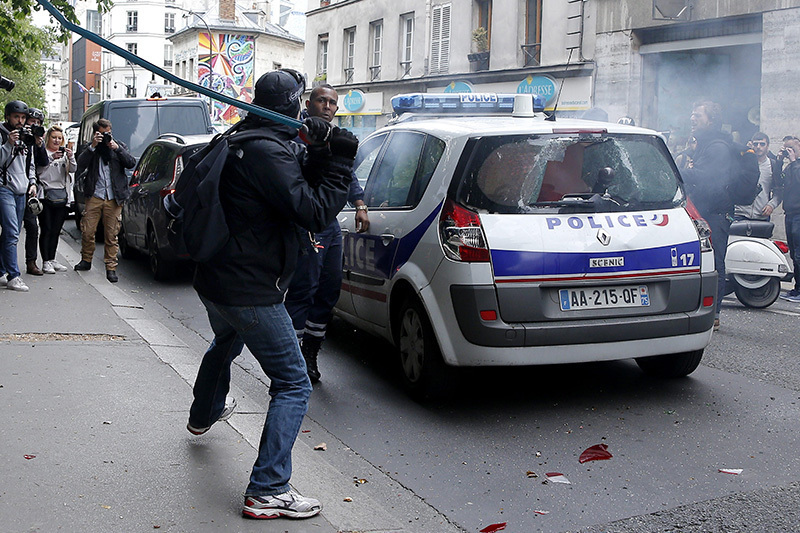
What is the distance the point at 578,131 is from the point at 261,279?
2550mm

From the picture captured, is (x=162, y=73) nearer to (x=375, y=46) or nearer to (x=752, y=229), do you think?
(x=752, y=229)

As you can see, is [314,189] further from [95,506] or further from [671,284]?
[671,284]

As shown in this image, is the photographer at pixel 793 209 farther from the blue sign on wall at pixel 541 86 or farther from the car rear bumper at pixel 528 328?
the blue sign on wall at pixel 541 86

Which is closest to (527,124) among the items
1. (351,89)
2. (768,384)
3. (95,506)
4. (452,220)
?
(452,220)

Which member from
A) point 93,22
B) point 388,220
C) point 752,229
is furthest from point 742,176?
point 93,22

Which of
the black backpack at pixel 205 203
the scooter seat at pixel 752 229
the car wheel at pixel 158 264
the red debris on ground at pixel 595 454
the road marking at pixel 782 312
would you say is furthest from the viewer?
the car wheel at pixel 158 264

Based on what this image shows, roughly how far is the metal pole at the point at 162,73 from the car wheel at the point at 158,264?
7.29 meters

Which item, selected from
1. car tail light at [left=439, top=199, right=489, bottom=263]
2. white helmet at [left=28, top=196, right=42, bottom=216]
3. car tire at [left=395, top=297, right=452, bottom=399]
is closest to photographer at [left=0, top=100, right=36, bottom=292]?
white helmet at [left=28, top=196, right=42, bottom=216]

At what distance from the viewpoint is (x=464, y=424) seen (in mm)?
5156

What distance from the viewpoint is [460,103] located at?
1153 centimetres

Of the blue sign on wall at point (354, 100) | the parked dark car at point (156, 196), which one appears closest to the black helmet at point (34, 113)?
the parked dark car at point (156, 196)

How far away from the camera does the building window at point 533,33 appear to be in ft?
80.0

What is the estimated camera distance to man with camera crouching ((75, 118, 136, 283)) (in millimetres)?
10586

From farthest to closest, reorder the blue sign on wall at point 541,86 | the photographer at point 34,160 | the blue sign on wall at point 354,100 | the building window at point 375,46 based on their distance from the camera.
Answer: the blue sign on wall at point 354,100
the building window at point 375,46
the blue sign on wall at point 541,86
the photographer at point 34,160
